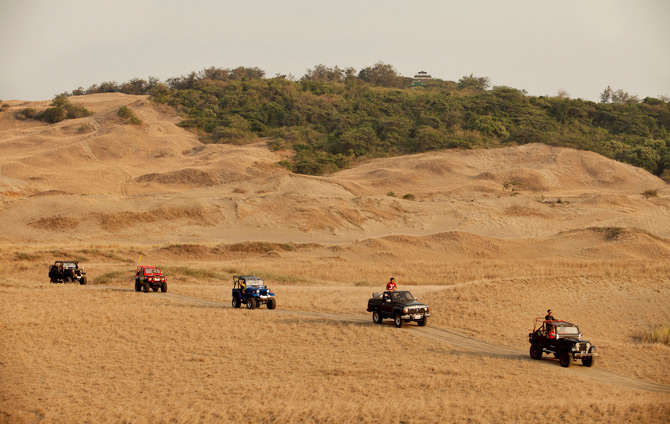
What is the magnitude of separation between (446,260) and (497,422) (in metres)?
36.2

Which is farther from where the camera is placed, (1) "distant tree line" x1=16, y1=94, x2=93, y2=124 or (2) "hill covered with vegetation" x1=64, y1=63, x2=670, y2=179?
(1) "distant tree line" x1=16, y1=94, x2=93, y2=124

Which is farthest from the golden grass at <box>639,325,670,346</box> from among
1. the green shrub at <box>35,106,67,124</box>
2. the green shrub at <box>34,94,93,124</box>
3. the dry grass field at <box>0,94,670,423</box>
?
the green shrub at <box>35,106,67,124</box>

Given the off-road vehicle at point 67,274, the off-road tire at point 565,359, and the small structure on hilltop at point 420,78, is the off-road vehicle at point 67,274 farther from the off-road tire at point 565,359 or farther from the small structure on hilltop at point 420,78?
the small structure on hilltop at point 420,78

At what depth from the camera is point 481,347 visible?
21312mm

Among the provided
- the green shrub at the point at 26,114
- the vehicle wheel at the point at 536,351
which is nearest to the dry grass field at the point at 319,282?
the vehicle wheel at the point at 536,351

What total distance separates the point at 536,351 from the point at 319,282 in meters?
21.4

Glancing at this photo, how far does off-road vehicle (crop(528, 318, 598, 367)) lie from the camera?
61.3 ft

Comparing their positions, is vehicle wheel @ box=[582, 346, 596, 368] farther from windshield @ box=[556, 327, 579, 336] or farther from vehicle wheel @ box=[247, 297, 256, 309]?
vehicle wheel @ box=[247, 297, 256, 309]

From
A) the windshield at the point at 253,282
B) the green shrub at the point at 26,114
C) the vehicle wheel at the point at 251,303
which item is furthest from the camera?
the green shrub at the point at 26,114

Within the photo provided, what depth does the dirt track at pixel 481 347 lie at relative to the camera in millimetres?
17594

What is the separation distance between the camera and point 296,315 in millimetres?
26781

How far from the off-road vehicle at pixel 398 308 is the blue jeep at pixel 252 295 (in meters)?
5.11

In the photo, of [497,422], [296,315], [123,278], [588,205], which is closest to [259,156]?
[588,205]

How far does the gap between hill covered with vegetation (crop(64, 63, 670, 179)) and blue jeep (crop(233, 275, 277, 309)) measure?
55.1 m
